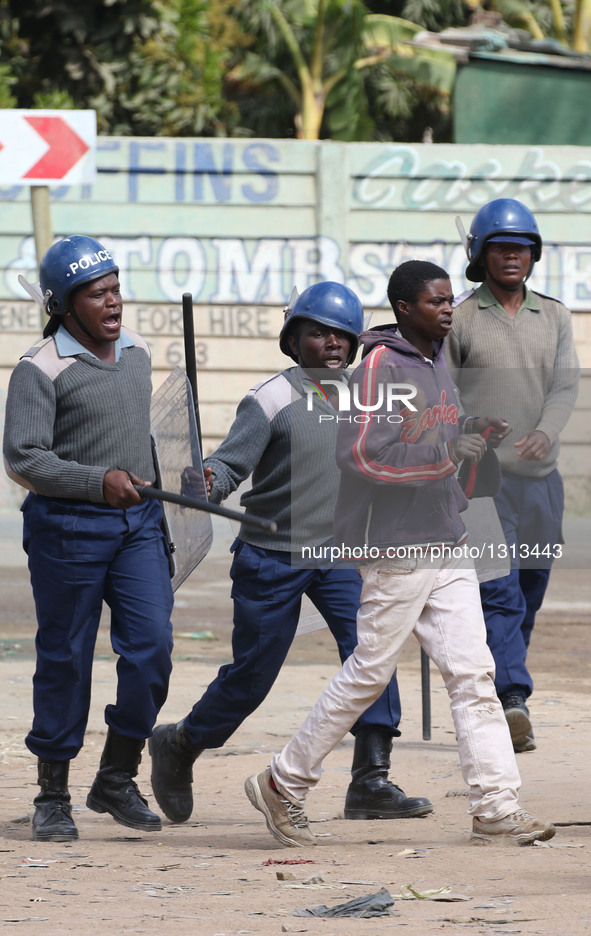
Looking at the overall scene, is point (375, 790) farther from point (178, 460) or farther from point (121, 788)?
point (178, 460)

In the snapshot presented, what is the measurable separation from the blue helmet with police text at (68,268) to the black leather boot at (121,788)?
1.39 meters

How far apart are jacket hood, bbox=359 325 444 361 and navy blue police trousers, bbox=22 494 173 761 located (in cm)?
91

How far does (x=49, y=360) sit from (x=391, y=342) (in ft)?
3.54

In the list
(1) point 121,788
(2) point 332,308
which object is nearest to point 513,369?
(2) point 332,308

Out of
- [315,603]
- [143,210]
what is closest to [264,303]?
[143,210]

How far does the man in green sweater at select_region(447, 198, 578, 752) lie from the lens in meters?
6.10

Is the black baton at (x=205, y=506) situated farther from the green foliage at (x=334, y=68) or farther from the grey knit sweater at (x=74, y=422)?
the green foliage at (x=334, y=68)

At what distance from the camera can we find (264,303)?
512 inches

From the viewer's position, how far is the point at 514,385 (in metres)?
6.22

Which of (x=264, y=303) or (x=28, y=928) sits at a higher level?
(x=264, y=303)

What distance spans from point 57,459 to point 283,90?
19.5 metres

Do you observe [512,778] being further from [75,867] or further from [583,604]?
[583,604]

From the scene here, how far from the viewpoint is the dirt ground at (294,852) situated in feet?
12.5

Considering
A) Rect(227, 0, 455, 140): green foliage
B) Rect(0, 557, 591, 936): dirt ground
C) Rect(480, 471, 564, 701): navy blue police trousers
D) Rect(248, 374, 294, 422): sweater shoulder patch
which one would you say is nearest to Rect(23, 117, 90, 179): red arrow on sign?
Rect(0, 557, 591, 936): dirt ground
